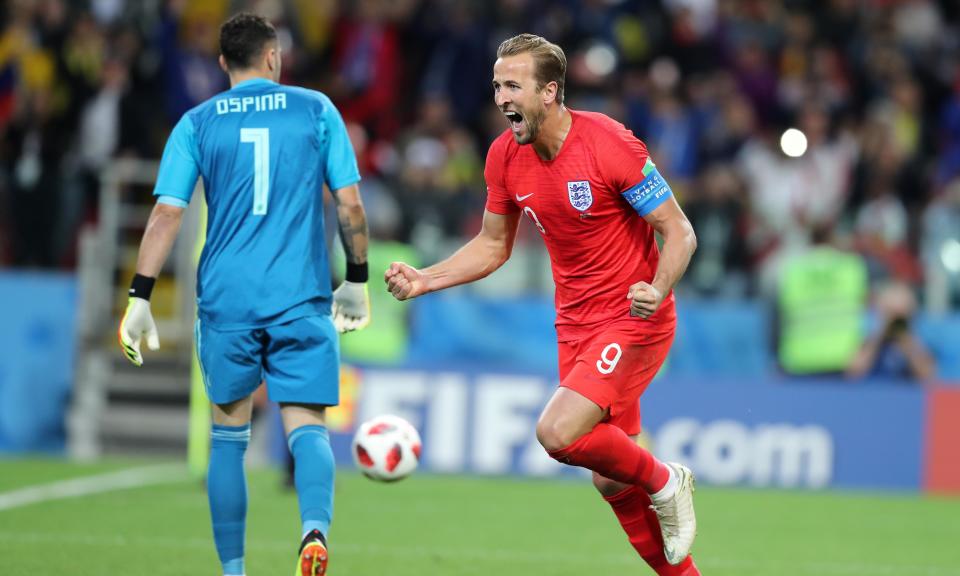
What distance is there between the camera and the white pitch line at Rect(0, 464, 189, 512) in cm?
982

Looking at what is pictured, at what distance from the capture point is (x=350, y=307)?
6258 mm

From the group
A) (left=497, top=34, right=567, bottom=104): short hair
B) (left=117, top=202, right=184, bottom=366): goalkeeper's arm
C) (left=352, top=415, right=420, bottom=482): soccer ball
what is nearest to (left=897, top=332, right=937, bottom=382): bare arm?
(left=352, top=415, right=420, bottom=482): soccer ball

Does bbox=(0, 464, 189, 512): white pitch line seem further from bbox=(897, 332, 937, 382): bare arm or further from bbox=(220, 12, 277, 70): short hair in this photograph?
bbox=(897, 332, 937, 382): bare arm

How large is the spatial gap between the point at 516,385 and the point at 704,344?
192 centimetres

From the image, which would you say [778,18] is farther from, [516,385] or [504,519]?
[504,519]

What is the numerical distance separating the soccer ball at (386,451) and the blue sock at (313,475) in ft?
3.07

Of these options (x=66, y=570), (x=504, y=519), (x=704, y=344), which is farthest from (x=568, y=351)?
(x=704, y=344)

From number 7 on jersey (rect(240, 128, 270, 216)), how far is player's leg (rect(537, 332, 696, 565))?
144 cm

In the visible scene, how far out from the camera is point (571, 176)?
19.8 ft

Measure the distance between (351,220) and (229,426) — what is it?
100 centimetres

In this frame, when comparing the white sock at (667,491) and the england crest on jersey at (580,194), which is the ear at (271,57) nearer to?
the england crest on jersey at (580,194)

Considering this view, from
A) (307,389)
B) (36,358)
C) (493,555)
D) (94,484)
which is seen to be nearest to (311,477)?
(307,389)

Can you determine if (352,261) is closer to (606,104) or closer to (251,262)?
(251,262)

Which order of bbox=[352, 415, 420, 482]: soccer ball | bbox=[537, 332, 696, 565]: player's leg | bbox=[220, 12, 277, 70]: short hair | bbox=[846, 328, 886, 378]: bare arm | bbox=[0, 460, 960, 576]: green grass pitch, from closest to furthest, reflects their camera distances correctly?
bbox=[537, 332, 696, 565]: player's leg < bbox=[220, 12, 277, 70]: short hair < bbox=[352, 415, 420, 482]: soccer ball < bbox=[0, 460, 960, 576]: green grass pitch < bbox=[846, 328, 886, 378]: bare arm
